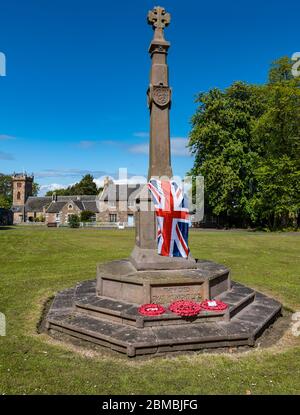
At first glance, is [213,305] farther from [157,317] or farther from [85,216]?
[85,216]

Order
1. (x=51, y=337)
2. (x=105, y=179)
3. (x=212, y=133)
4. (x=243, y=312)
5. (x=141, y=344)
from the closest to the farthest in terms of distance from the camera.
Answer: (x=141, y=344), (x=51, y=337), (x=243, y=312), (x=212, y=133), (x=105, y=179)

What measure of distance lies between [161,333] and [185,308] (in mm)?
880

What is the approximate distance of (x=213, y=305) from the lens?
7469mm

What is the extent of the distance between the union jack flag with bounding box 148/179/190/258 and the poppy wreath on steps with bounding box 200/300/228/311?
1.72 m

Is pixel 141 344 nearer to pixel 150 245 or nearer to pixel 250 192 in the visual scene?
pixel 150 245

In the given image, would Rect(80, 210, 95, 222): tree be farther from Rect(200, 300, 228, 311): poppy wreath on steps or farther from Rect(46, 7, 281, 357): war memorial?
Rect(200, 300, 228, 311): poppy wreath on steps

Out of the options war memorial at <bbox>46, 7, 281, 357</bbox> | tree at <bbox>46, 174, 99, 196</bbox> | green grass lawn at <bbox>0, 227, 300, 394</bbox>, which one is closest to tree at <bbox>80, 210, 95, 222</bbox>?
tree at <bbox>46, 174, 99, 196</bbox>

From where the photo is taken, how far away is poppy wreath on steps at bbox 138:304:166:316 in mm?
7047

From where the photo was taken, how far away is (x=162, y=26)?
388 inches

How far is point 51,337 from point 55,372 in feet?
5.61

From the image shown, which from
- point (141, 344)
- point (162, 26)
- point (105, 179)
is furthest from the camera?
point (105, 179)

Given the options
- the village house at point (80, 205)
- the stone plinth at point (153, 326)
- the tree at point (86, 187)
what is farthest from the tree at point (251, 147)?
the tree at point (86, 187)

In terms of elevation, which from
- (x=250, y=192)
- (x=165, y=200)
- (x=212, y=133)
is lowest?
(x=165, y=200)
